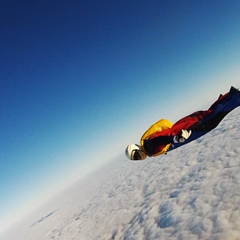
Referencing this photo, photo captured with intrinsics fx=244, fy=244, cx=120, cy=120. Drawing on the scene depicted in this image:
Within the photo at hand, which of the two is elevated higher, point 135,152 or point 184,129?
point 135,152

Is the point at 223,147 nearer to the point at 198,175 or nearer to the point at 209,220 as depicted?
the point at 198,175

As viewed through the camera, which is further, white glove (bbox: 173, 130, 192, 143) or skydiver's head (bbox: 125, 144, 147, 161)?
skydiver's head (bbox: 125, 144, 147, 161)

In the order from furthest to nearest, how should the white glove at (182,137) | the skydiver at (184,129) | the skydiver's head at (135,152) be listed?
the skydiver's head at (135,152), the skydiver at (184,129), the white glove at (182,137)

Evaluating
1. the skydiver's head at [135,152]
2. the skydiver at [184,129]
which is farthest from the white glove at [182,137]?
the skydiver's head at [135,152]

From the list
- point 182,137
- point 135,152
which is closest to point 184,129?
point 182,137

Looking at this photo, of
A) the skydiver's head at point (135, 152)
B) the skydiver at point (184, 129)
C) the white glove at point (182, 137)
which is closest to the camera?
the white glove at point (182, 137)

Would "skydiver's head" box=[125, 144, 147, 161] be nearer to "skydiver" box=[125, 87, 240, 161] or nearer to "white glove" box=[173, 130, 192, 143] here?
"skydiver" box=[125, 87, 240, 161]

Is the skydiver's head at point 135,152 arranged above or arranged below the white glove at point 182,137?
above

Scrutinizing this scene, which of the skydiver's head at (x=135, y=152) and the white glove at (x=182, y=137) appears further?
the skydiver's head at (x=135, y=152)

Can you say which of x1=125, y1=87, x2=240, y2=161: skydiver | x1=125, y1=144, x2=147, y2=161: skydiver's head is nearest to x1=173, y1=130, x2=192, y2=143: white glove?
x1=125, y1=87, x2=240, y2=161: skydiver

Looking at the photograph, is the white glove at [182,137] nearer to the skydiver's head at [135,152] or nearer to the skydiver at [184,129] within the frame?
the skydiver at [184,129]

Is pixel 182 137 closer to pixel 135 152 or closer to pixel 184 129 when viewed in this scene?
pixel 184 129

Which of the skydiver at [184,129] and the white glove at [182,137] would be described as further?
the skydiver at [184,129]

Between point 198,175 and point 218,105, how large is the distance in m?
12.2
